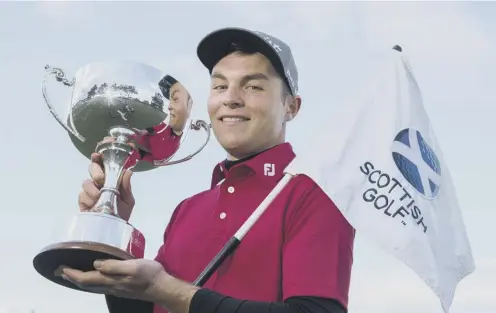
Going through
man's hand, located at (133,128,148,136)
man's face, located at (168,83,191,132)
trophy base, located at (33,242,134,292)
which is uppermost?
man's face, located at (168,83,191,132)

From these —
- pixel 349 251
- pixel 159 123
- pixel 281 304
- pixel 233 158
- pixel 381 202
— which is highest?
Answer: pixel 159 123

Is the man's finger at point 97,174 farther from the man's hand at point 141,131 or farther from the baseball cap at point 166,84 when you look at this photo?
the baseball cap at point 166,84

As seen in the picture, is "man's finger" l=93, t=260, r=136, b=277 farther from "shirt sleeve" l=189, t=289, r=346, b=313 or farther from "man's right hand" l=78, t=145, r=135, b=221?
"man's right hand" l=78, t=145, r=135, b=221

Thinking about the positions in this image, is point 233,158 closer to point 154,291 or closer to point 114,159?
point 114,159

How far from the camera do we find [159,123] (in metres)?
3.95

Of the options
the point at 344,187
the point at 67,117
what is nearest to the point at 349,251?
the point at 344,187

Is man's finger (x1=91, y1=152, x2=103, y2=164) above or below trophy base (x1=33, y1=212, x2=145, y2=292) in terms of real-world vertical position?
above

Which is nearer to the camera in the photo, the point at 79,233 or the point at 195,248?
the point at 79,233

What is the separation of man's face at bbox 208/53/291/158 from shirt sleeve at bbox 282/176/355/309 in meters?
0.42

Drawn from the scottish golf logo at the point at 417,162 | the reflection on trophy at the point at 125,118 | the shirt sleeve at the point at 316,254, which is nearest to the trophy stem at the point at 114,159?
the reflection on trophy at the point at 125,118

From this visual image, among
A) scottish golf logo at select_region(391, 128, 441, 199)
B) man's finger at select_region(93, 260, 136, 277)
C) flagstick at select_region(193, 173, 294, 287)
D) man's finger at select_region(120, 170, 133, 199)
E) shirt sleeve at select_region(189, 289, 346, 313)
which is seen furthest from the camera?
man's finger at select_region(120, 170, 133, 199)

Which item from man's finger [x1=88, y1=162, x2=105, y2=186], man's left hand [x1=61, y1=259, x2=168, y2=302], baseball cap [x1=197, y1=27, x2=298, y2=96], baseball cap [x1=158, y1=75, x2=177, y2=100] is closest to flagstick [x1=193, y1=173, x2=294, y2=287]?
man's left hand [x1=61, y1=259, x2=168, y2=302]

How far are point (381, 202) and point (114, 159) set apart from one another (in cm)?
126

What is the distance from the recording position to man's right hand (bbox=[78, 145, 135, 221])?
144 inches
